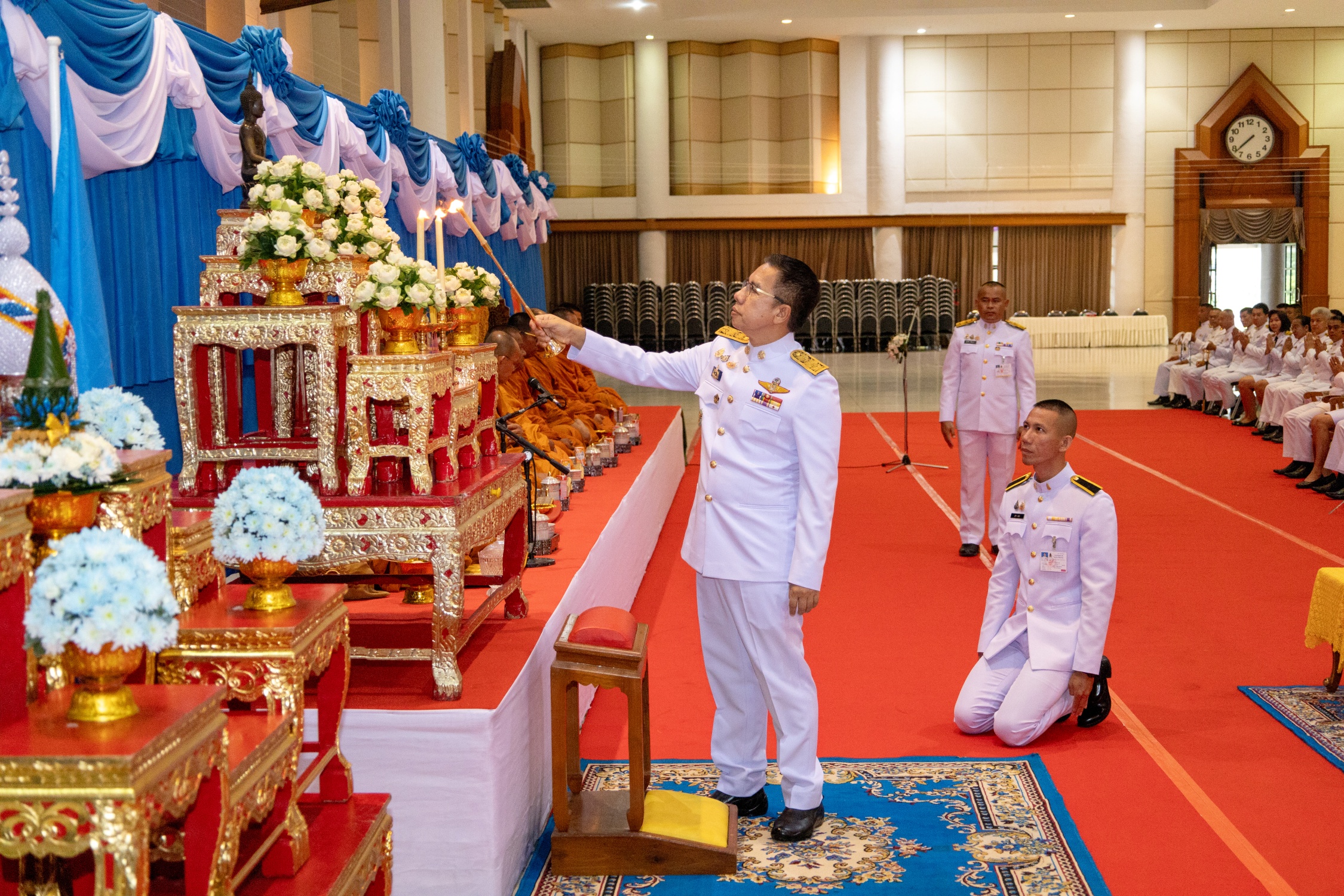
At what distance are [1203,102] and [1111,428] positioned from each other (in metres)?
14.5

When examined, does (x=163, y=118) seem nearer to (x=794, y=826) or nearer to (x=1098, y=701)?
(x=794, y=826)

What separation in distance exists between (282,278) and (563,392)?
17.7 feet

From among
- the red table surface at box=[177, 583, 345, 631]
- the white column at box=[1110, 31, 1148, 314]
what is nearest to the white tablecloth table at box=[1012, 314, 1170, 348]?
the white column at box=[1110, 31, 1148, 314]

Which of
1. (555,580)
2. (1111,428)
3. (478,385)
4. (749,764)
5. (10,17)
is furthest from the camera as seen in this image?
(1111,428)

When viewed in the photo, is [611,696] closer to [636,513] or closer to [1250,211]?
[636,513]

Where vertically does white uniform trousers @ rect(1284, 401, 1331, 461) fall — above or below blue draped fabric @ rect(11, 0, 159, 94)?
below

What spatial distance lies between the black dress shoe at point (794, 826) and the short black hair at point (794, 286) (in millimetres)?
1277

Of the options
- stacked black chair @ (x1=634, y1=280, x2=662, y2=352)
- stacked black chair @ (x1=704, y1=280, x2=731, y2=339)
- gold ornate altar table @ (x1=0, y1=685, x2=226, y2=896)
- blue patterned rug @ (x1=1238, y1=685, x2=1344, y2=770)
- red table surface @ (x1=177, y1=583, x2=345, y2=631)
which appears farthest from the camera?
stacked black chair @ (x1=634, y1=280, x2=662, y2=352)

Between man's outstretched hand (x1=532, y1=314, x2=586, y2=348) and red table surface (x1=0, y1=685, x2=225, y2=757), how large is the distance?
5.38 ft

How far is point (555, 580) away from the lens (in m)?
4.42

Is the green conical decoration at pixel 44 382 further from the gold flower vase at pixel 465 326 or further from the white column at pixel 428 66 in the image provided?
the white column at pixel 428 66

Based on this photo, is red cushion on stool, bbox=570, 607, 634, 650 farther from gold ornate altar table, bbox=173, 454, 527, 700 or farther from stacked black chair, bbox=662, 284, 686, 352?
stacked black chair, bbox=662, 284, 686, 352

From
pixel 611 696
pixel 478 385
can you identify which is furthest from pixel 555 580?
pixel 478 385

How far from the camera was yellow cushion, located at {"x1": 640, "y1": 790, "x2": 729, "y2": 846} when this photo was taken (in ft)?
10.5
